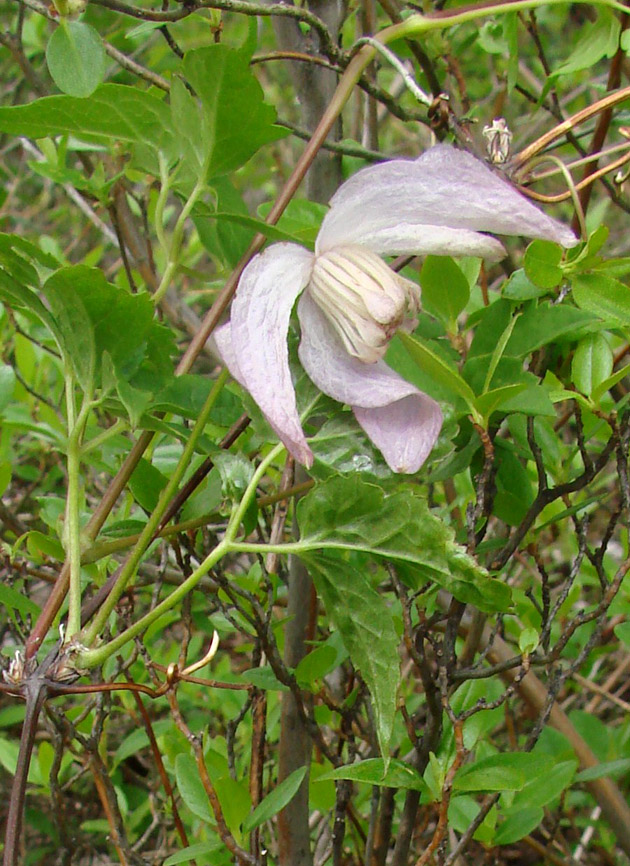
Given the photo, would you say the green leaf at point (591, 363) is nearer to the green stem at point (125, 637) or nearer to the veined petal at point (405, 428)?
the veined petal at point (405, 428)

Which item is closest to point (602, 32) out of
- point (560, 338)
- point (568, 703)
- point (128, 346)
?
point (560, 338)

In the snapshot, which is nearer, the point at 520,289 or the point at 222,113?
the point at 222,113

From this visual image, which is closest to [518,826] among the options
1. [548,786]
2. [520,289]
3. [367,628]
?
[548,786]

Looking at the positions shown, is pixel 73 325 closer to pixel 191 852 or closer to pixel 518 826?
pixel 191 852

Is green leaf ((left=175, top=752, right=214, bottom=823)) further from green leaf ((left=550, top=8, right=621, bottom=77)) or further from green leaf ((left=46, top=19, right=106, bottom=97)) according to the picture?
green leaf ((left=550, top=8, right=621, bottom=77))

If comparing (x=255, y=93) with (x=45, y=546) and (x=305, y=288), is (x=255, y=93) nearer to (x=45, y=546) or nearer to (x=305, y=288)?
(x=305, y=288)

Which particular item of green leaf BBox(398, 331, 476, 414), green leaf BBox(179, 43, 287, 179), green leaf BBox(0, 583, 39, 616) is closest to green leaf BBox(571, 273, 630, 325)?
green leaf BBox(398, 331, 476, 414)
